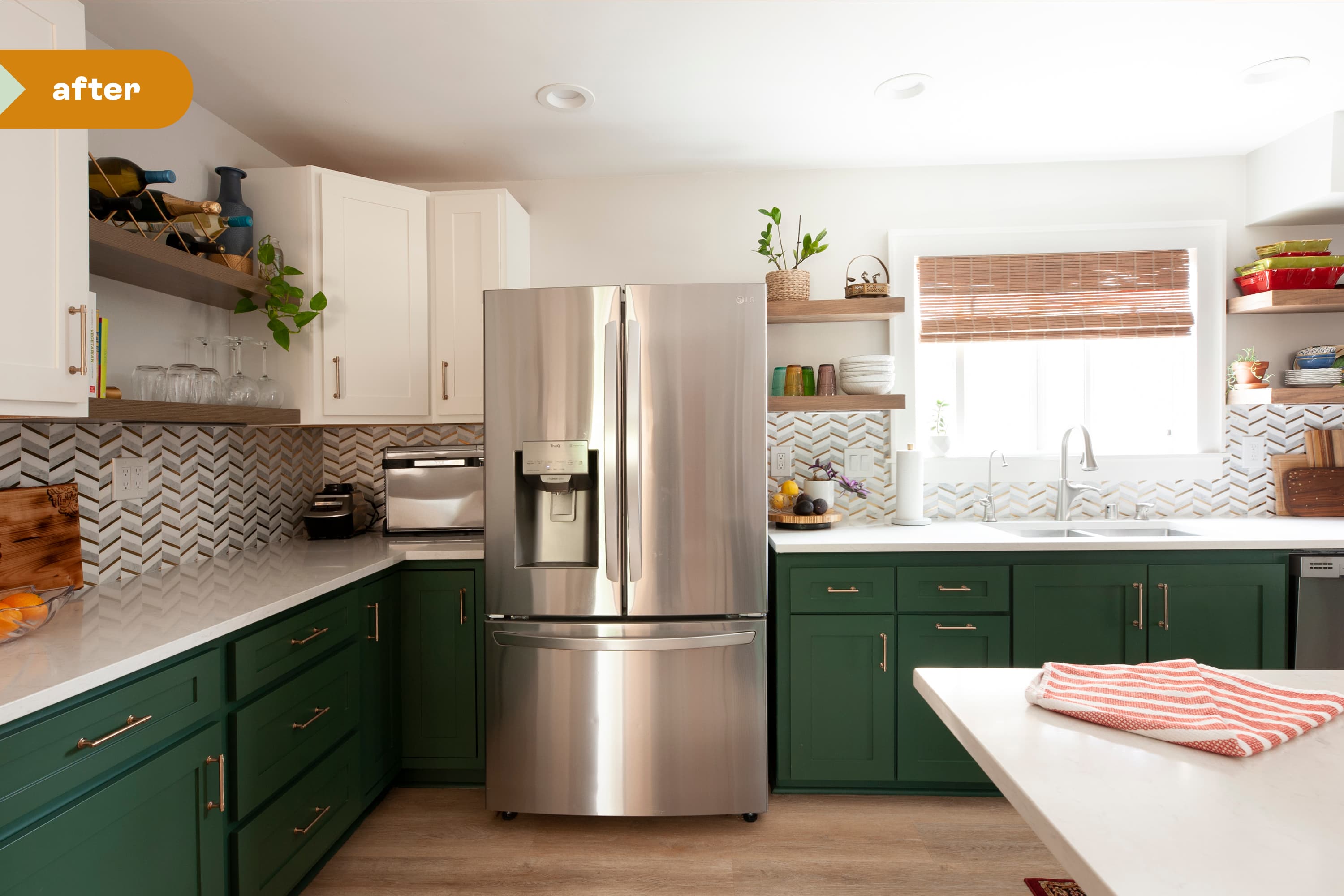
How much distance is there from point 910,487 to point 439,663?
1.98 meters

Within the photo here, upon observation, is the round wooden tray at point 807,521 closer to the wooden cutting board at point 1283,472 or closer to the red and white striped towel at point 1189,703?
the red and white striped towel at point 1189,703

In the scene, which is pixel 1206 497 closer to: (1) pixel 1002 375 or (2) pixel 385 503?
(1) pixel 1002 375

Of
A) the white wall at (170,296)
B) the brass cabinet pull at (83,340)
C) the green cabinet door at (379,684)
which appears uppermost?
the white wall at (170,296)

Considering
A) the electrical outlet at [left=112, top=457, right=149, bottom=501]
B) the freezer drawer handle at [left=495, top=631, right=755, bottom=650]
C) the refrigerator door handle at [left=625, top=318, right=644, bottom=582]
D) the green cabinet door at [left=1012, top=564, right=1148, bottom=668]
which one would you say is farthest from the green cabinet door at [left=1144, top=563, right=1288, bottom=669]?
the electrical outlet at [left=112, top=457, right=149, bottom=501]

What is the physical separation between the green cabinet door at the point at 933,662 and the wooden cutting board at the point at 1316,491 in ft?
5.22

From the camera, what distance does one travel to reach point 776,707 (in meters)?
2.50

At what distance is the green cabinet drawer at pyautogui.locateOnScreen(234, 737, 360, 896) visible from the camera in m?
1.72

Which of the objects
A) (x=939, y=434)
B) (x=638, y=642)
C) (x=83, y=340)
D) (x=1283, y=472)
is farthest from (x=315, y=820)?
(x=1283, y=472)

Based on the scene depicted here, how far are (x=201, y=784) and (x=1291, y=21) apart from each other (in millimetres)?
3439

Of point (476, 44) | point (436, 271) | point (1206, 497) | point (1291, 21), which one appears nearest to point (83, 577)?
point (436, 271)

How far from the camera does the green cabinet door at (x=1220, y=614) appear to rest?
7.86 ft

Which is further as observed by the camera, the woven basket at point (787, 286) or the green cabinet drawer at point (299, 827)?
the woven basket at point (787, 286)

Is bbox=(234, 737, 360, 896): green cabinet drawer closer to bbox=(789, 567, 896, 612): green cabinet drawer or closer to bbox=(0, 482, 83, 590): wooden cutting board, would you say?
bbox=(0, 482, 83, 590): wooden cutting board

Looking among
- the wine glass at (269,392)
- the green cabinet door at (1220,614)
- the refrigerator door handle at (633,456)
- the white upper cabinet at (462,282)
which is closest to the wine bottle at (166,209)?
the wine glass at (269,392)
